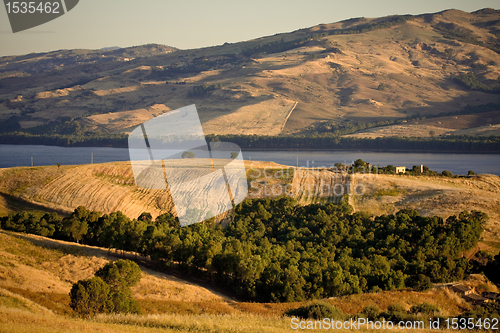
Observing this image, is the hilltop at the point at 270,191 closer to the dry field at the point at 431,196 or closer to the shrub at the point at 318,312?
the dry field at the point at 431,196

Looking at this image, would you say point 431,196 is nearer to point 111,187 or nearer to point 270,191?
point 270,191

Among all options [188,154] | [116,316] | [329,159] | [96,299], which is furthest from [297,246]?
[329,159]

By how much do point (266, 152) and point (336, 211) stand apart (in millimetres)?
98086

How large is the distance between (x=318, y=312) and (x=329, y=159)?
104251 millimetres

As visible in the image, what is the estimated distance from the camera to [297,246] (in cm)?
3694

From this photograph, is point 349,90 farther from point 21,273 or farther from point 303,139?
point 21,273

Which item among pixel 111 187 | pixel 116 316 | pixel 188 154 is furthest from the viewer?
pixel 188 154

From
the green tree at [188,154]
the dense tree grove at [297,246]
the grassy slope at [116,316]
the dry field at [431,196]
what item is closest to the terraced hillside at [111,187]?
the dry field at [431,196]

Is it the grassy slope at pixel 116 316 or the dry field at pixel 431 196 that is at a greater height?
the grassy slope at pixel 116 316

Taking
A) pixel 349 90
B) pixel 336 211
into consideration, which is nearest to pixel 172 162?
pixel 336 211

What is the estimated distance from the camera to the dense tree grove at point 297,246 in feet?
92.2

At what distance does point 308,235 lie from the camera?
1590 inches

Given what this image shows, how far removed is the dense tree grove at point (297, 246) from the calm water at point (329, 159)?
62.2m

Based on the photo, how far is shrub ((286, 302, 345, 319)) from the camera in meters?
21.1
